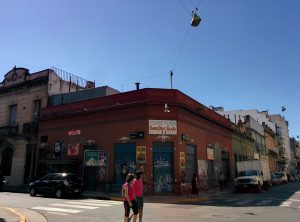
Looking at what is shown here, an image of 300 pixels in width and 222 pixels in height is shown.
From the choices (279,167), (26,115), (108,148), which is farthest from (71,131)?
(279,167)

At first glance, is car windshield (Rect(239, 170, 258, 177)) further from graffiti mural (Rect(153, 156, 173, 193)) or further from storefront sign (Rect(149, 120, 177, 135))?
storefront sign (Rect(149, 120, 177, 135))

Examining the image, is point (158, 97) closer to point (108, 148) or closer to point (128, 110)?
point (128, 110)

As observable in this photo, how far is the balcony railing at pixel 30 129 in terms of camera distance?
33719 millimetres

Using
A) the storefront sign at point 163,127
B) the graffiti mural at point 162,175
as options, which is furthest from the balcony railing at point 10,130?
the graffiti mural at point 162,175

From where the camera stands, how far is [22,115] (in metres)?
35.7

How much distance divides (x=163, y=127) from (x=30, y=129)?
1536 cm

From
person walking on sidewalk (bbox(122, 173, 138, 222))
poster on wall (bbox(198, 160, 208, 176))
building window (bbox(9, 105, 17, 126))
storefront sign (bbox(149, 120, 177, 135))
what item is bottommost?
person walking on sidewalk (bbox(122, 173, 138, 222))

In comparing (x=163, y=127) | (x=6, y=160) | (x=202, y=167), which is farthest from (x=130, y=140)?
(x=6, y=160)

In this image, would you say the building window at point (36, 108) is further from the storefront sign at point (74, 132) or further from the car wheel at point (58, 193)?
the car wheel at point (58, 193)

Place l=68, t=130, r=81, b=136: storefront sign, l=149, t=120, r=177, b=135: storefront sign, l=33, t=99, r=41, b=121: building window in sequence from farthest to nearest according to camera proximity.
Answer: l=33, t=99, r=41, b=121: building window < l=68, t=130, r=81, b=136: storefront sign < l=149, t=120, r=177, b=135: storefront sign

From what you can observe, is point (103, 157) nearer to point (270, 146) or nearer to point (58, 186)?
point (58, 186)

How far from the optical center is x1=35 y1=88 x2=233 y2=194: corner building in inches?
992

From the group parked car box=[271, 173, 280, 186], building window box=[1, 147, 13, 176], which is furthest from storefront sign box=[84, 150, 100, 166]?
parked car box=[271, 173, 280, 186]

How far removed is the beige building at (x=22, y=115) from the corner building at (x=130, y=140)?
8.20 feet
